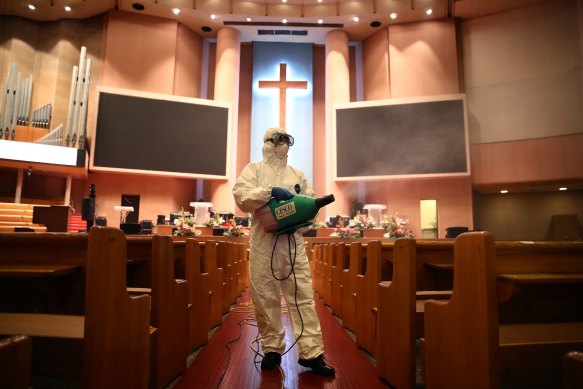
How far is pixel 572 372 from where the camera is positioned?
66 cm

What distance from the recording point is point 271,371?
2064 millimetres

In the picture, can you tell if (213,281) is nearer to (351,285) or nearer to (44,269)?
(351,285)

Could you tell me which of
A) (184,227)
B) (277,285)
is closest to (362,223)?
(184,227)

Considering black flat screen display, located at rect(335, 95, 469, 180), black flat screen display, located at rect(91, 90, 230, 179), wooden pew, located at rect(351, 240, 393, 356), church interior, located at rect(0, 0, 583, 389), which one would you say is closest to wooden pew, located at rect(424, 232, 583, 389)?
wooden pew, located at rect(351, 240, 393, 356)

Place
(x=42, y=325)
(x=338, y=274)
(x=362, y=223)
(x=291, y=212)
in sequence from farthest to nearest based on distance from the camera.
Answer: (x=362, y=223) < (x=338, y=274) < (x=291, y=212) < (x=42, y=325)

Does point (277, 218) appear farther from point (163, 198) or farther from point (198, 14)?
point (198, 14)

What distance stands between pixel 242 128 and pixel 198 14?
312 centimetres

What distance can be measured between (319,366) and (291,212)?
0.81m

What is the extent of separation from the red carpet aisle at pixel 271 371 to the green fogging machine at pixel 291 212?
0.74 meters

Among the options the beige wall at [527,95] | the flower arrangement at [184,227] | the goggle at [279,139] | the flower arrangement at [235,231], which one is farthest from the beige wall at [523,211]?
the goggle at [279,139]

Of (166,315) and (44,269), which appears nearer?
(44,269)

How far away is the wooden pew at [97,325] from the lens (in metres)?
1.30

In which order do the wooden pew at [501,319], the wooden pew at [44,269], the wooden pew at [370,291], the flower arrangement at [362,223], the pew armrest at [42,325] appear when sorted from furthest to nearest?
1. the flower arrangement at [362,223]
2. the wooden pew at [370,291]
3. the wooden pew at [44,269]
4. the pew armrest at [42,325]
5. the wooden pew at [501,319]

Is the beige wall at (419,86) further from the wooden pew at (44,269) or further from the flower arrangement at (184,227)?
the wooden pew at (44,269)
